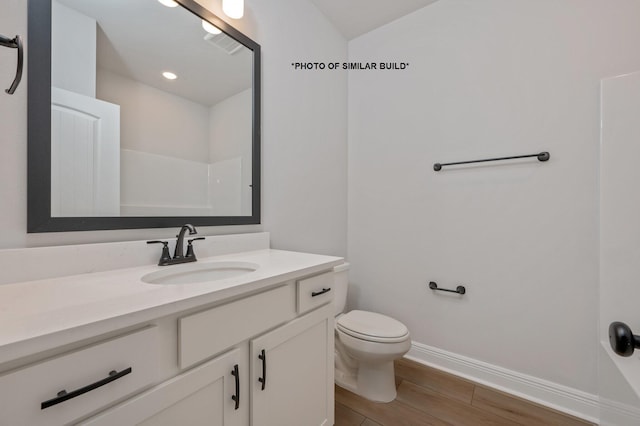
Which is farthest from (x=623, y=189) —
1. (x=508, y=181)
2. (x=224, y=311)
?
(x=224, y=311)

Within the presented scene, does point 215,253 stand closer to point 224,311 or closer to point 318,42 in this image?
point 224,311

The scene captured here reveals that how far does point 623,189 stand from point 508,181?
0.52 m

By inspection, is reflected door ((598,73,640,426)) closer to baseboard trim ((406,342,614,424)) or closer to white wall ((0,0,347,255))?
baseboard trim ((406,342,614,424))

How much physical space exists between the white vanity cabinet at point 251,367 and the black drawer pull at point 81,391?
63mm

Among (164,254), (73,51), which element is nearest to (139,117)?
(73,51)

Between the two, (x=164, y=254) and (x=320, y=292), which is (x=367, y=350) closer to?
(x=320, y=292)

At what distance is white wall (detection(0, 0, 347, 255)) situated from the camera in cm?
148

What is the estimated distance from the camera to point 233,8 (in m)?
1.24

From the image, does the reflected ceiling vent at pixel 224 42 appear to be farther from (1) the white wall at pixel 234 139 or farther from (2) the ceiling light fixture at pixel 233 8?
(1) the white wall at pixel 234 139

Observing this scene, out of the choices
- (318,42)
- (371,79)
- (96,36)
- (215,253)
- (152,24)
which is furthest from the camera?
(371,79)

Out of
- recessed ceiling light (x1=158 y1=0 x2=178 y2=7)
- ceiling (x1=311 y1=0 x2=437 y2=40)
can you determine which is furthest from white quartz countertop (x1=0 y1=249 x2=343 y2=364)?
ceiling (x1=311 y1=0 x2=437 y2=40)

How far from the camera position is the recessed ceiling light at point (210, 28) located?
1218 mm

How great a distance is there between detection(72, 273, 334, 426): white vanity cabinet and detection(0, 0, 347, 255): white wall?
57cm

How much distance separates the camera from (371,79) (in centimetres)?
206
